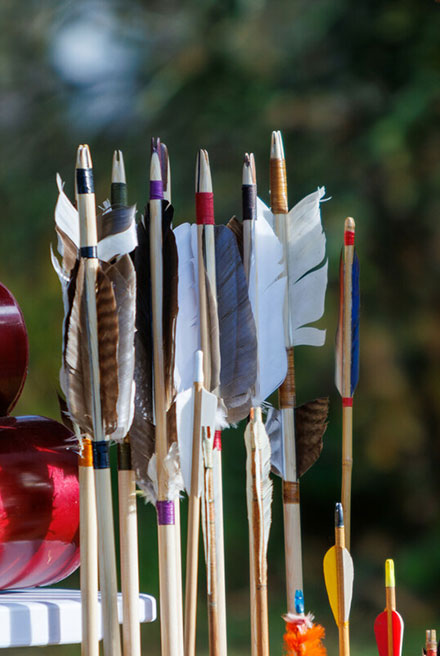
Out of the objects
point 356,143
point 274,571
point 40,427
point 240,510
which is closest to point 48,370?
point 240,510

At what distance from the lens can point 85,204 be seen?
0.66 m

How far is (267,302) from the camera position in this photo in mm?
805

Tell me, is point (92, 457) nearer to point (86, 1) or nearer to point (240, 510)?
point (240, 510)

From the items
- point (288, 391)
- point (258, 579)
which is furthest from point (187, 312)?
point (258, 579)

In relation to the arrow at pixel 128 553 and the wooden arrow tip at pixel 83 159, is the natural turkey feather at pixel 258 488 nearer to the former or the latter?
the arrow at pixel 128 553

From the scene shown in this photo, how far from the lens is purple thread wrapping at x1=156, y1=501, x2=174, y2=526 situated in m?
0.68

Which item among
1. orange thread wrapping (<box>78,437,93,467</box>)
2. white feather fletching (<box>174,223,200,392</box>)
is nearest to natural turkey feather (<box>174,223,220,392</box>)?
white feather fletching (<box>174,223,200,392</box>)

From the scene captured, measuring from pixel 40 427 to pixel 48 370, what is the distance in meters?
2.87

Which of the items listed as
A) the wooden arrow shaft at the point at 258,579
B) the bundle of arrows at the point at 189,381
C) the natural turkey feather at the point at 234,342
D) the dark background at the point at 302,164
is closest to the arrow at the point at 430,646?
the bundle of arrows at the point at 189,381

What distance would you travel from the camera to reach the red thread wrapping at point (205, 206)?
0.73 meters

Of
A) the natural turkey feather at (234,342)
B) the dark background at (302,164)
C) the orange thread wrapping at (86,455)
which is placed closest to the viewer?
the orange thread wrapping at (86,455)

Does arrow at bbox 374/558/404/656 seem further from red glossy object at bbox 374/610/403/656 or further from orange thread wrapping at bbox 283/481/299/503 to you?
orange thread wrapping at bbox 283/481/299/503

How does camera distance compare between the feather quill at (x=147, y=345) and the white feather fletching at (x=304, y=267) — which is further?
the white feather fletching at (x=304, y=267)

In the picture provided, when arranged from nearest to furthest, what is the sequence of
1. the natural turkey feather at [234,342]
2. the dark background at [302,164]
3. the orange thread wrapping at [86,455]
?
the orange thread wrapping at [86,455], the natural turkey feather at [234,342], the dark background at [302,164]
